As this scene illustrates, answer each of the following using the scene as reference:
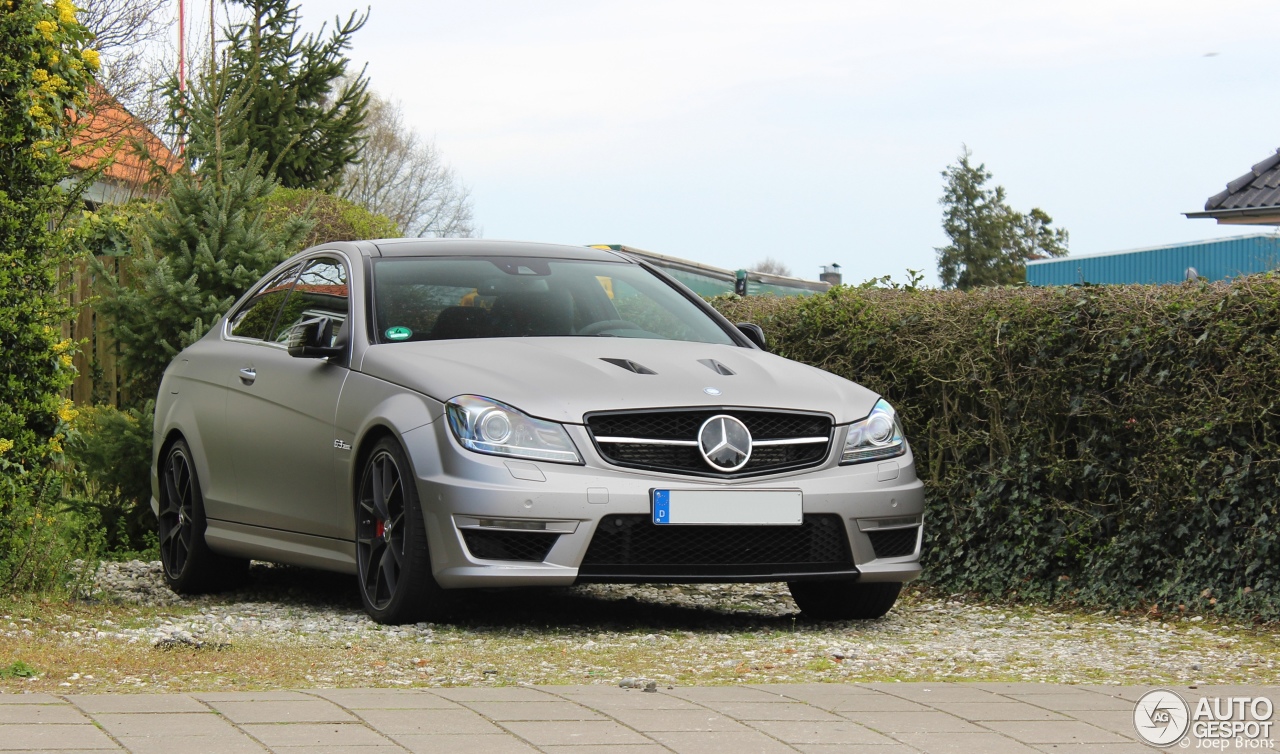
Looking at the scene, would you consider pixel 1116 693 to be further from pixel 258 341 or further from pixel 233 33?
pixel 233 33

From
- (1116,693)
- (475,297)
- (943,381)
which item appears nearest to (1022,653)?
(1116,693)

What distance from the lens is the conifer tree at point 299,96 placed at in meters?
21.7

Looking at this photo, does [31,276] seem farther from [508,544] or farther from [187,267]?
[187,267]

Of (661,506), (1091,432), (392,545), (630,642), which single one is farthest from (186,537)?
(1091,432)

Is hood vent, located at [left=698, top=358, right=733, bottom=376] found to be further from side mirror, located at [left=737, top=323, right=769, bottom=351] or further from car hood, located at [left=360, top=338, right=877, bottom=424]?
side mirror, located at [left=737, top=323, right=769, bottom=351]

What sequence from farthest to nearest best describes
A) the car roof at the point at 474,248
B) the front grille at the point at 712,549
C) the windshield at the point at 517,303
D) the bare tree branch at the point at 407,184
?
the bare tree branch at the point at 407,184 → the car roof at the point at 474,248 → the windshield at the point at 517,303 → the front grille at the point at 712,549

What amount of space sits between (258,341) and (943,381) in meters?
3.50

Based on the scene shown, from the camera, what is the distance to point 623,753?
3.97 m

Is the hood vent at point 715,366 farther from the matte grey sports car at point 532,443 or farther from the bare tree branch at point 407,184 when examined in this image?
the bare tree branch at point 407,184

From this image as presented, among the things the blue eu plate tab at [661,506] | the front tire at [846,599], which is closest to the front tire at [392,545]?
the blue eu plate tab at [661,506]

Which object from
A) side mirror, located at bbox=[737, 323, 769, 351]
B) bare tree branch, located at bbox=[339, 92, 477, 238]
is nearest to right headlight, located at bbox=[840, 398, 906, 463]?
side mirror, located at bbox=[737, 323, 769, 351]

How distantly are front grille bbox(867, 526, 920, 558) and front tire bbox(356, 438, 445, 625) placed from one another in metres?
1.80

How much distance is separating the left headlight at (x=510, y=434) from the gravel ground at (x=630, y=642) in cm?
73

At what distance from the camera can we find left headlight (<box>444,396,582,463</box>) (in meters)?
6.07
